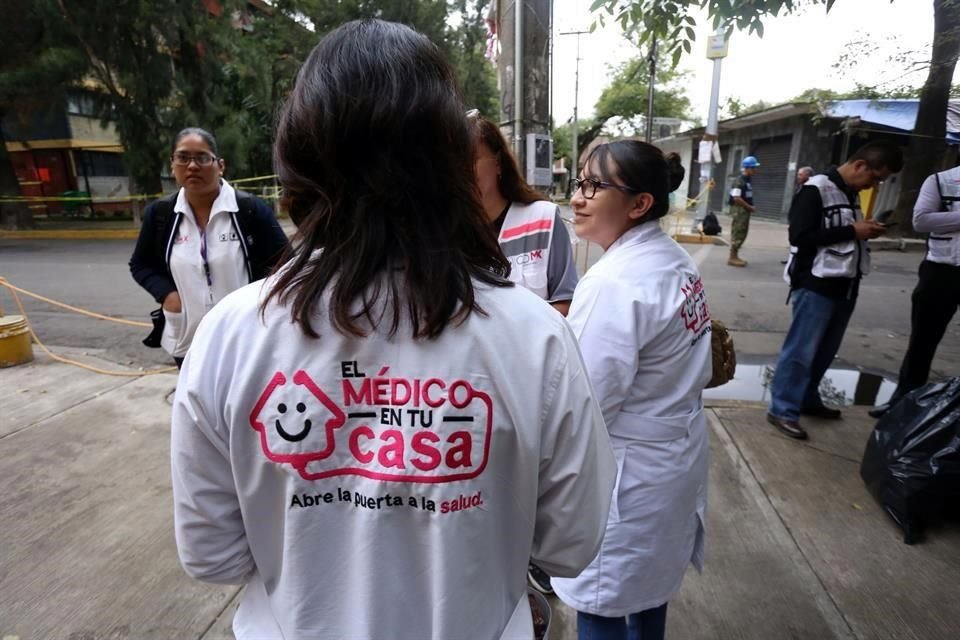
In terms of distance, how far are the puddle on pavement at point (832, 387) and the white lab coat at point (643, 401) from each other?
2909mm

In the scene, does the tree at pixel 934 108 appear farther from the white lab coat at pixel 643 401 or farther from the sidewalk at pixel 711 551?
the white lab coat at pixel 643 401

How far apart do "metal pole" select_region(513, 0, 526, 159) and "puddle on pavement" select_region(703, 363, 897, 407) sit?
2.35m

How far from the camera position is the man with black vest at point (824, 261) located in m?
3.30

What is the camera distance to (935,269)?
3629 mm

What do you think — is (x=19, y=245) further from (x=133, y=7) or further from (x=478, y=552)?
(x=478, y=552)

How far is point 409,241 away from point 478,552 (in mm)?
506

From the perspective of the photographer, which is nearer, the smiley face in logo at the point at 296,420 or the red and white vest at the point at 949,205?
the smiley face in logo at the point at 296,420

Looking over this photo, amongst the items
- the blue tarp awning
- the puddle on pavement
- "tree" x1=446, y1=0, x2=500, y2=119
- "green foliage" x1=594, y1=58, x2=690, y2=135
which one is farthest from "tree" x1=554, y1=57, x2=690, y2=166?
the puddle on pavement

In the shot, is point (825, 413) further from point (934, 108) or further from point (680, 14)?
point (934, 108)

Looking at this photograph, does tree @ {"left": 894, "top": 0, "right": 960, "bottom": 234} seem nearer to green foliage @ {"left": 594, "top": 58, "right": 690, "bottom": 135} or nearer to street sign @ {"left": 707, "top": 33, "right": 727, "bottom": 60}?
street sign @ {"left": 707, "top": 33, "right": 727, "bottom": 60}

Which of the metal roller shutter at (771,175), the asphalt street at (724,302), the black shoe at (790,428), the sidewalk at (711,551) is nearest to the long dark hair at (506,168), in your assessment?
the sidewalk at (711,551)

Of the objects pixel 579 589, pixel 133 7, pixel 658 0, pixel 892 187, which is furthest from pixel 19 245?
pixel 892 187

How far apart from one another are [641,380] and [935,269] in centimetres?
324

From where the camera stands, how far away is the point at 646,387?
1577 millimetres
